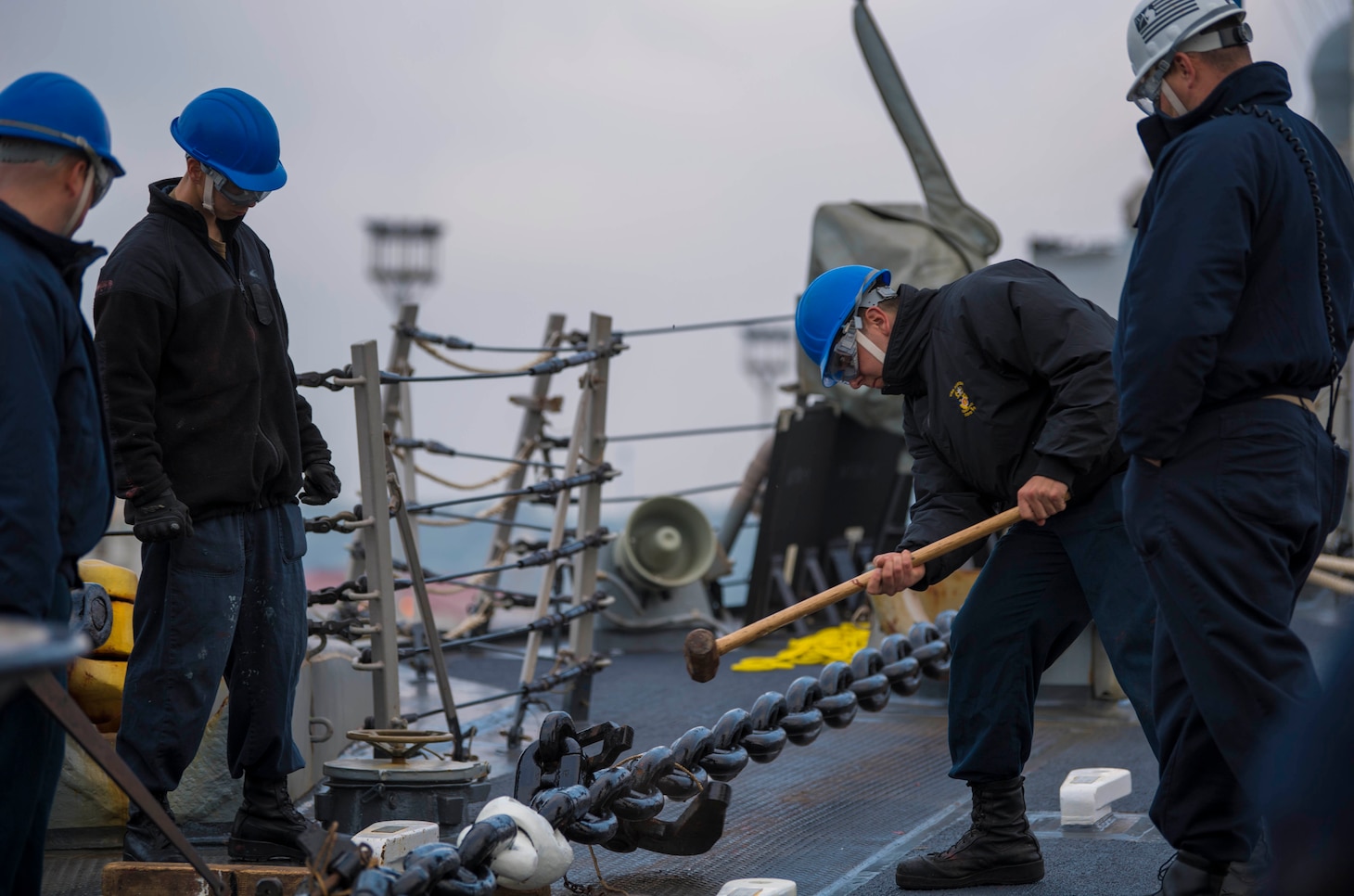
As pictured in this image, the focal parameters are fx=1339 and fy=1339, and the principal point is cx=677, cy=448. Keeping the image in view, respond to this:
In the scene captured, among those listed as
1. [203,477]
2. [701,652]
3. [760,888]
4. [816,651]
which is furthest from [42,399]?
[816,651]

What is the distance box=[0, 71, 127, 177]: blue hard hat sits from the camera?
7.14 ft

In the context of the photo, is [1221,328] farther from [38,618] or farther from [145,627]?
[145,627]

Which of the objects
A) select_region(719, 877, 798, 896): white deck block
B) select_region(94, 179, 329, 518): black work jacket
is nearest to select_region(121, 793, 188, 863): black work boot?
select_region(94, 179, 329, 518): black work jacket

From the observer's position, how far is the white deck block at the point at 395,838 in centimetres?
291

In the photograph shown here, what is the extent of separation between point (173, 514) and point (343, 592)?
120 cm

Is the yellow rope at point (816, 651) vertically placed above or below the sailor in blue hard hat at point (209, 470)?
below

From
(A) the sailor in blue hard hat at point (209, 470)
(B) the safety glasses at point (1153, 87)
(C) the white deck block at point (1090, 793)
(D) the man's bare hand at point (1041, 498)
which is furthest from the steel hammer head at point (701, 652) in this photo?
(B) the safety glasses at point (1153, 87)

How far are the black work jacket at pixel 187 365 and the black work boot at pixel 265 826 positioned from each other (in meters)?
0.72

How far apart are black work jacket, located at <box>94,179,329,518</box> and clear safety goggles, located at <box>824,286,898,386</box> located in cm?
144

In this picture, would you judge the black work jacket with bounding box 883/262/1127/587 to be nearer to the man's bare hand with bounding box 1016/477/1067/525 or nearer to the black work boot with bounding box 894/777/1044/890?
the man's bare hand with bounding box 1016/477/1067/525

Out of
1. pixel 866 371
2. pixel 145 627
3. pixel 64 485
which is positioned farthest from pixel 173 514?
pixel 866 371

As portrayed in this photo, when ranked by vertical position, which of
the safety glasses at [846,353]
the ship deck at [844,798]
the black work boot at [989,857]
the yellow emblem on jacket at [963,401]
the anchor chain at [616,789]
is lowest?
the ship deck at [844,798]

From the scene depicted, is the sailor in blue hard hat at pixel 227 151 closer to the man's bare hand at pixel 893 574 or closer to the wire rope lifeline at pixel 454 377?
the wire rope lifeline at pixel 454 377

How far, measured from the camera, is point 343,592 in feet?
13.7
